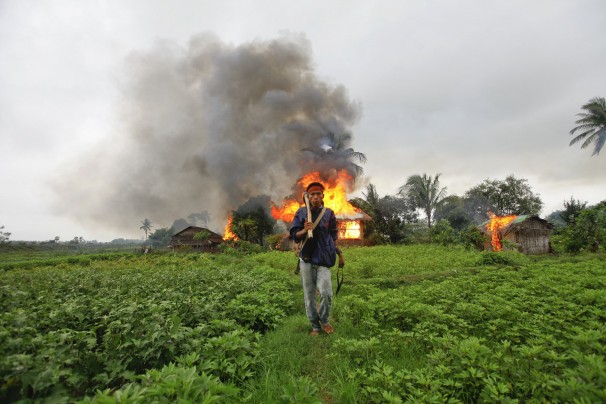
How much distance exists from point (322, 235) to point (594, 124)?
45765mm

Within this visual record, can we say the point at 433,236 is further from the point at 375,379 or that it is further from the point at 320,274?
the point at 375,379

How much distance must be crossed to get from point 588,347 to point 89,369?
4755mm

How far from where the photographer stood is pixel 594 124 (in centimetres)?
3494

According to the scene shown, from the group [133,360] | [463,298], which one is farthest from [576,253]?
[133,360]

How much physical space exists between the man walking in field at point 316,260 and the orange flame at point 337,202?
84.8 feet

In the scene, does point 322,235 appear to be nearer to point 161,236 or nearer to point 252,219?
point 252,219

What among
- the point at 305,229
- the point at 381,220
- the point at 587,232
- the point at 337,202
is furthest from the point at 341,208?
the point at 305,229

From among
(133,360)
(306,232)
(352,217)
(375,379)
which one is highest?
(352,217)

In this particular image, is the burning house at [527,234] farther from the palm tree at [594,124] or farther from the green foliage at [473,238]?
the palm tree at [594,124]

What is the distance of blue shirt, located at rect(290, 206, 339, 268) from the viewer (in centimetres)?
524

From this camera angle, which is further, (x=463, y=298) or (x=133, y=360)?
(x=463, y=298)

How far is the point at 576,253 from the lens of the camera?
18125mm

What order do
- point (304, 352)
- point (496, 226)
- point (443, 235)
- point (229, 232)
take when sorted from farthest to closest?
point (229, 232) < point (496, 226) < point (443, 235) < point (304, 352)

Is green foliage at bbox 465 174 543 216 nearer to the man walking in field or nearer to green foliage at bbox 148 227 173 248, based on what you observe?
the man walking in field
